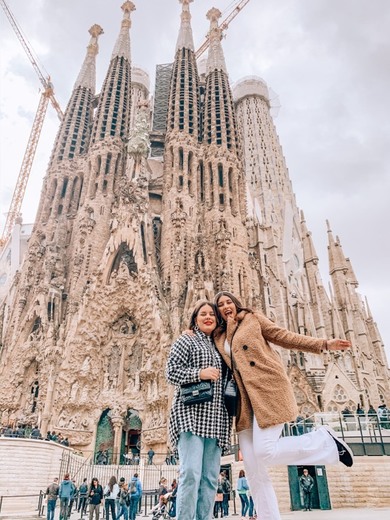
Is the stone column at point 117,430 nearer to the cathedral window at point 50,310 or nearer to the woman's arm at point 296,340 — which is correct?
the cathedral window at point 50,310

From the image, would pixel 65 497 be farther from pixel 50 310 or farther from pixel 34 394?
pixel 50 310

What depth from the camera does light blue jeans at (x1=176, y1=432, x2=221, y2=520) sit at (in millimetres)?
2568

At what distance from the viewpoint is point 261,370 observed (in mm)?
2781

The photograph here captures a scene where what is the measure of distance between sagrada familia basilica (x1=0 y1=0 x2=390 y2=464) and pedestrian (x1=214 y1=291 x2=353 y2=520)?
1754 centimetres

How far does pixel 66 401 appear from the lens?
20.1 meters

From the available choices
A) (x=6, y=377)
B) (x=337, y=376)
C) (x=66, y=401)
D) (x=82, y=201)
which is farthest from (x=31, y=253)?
(x=337, y=376)


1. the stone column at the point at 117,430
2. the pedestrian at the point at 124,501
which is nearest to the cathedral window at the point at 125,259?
the stone column at the point at 117,430

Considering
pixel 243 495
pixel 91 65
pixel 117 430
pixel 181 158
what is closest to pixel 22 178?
pixel 91 65

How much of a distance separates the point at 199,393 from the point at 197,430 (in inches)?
9.7

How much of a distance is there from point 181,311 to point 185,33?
1242 inches

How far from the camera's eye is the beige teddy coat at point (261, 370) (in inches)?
104

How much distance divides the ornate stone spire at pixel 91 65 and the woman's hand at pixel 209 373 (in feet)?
129

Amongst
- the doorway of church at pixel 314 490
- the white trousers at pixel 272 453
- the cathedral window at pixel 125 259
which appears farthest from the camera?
the cathedral window at pixel 125 259

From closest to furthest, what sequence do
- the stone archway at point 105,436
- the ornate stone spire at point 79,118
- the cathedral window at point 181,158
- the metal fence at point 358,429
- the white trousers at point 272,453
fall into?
1. the white trousers at point 272,453
2. the metal fence at point 358,429
3. the stone archway at point 105,436
4. the cathedral window at point 181,158
5. the ornate stone spire at point 79,118
